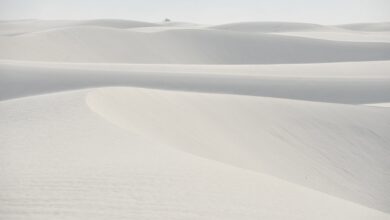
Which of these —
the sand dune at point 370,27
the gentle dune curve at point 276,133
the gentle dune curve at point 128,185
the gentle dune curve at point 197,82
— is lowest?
the gentle dune curve at point 128,185

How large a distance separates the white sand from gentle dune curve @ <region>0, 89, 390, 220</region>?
0.6 inches

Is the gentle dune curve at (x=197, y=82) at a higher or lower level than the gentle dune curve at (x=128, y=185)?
higher

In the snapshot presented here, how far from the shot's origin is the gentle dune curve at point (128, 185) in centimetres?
432

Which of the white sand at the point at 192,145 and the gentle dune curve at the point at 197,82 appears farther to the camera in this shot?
the gentle dune curve at the point at 197,82

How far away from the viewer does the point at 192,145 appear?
830 centimetres

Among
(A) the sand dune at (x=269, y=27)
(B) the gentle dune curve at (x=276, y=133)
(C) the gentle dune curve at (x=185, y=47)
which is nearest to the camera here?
(B) the gentle dune curve at (x=276, y=133)

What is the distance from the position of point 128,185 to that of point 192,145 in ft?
11.8

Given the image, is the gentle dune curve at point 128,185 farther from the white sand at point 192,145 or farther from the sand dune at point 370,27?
the sand dune at point 370,27

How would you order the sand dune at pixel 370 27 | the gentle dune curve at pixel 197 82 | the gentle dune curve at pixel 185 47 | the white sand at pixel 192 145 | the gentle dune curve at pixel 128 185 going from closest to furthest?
the gentle dune curve at pixel 128 185, the white sand at pixel 192 145, the gentle dune curve at pixel 197 82, the gentle dune curve at pixel 185 47, the sand dune at pixel 370 27

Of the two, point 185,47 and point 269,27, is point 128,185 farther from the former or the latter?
point 269,27

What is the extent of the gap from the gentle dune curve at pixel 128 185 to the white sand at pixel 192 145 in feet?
0.05

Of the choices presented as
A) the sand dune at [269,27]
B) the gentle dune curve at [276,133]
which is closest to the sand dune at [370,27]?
the sand dune at [269,27]

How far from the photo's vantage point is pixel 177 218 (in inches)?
166

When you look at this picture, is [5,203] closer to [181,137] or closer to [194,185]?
[194,185]
